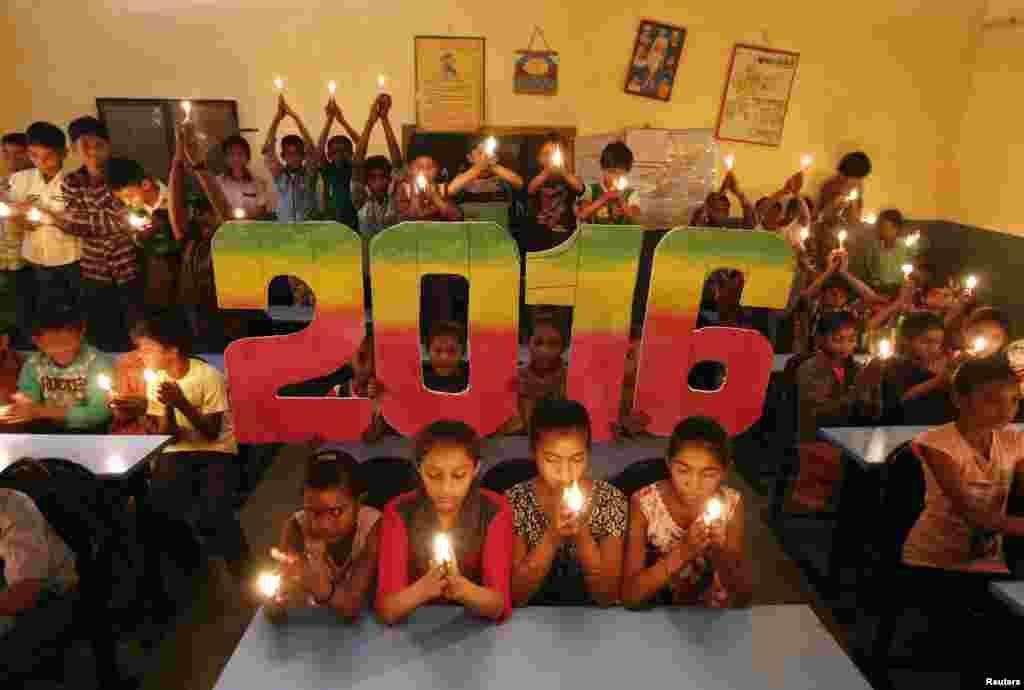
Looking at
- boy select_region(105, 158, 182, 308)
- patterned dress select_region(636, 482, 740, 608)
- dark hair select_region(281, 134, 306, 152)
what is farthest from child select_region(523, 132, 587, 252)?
patterned dress select_region(636, 482, 740, 608)

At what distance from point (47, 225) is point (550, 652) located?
4.73 metres

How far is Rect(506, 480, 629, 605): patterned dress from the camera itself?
2055 mm

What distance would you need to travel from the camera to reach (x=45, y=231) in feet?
15.0

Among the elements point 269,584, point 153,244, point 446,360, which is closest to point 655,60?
point 446,360

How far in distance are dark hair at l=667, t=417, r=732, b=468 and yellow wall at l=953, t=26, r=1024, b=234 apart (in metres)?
4.99

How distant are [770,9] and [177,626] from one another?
6.69 meters

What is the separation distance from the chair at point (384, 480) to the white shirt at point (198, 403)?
45.9 inches

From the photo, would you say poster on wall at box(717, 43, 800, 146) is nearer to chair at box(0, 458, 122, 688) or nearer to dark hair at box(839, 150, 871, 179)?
dark hair at box(839, 150, 871, 179)

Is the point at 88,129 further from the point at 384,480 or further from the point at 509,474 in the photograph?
the point at 509,474

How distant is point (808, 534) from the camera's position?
360 cm

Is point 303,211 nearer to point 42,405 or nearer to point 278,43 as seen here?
point 278,43

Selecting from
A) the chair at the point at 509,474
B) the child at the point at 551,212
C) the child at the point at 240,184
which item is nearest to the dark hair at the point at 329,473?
the chair at the point at 509,474

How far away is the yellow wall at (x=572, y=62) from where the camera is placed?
18.8 ft

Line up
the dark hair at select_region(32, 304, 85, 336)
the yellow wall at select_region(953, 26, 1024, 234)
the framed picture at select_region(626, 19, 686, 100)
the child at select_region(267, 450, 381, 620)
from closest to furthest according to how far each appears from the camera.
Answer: the child at select_region(267, 450, 381, 620), the dark hair at select_region(32, 304, 85, 336), the yellow wall at select_region(953, 26, 1024, 234), the framed picture at select_region(626, 19, 686, 100)
